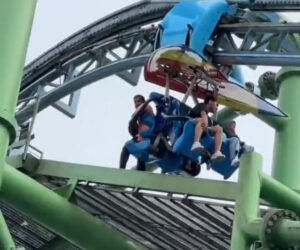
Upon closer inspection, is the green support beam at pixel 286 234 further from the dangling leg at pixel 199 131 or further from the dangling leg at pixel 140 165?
the dangling leg at pixel 140 165

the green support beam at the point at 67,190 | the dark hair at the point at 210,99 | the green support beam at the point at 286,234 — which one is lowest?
the green support beam at the point at 286,234

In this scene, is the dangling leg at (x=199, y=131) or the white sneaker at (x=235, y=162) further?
the white sneaker at (x=235, y=162)

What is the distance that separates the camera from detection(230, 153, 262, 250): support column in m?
6.52

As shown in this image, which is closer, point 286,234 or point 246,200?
point 286,234

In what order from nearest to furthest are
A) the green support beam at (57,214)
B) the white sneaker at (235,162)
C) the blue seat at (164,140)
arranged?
the green support beam at (57,214) → the blue seat at (164,140) → the white sneaker at (235,162)

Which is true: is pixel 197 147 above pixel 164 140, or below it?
Answer: below

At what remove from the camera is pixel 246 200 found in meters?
Answer: 6.66

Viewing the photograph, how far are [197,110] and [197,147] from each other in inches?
21.2

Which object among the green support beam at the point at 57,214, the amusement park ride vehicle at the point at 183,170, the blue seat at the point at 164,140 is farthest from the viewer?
the blue seat at the point at 164,140

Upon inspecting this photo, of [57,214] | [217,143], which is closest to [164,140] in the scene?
[217,143]

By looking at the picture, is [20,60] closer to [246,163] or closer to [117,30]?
[246,163]

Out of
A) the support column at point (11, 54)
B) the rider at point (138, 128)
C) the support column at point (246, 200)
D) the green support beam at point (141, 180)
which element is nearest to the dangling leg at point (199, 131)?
the rider at point (138, 128)

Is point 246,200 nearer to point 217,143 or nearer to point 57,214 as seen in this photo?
point 57,214

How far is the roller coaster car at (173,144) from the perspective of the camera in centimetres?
842
